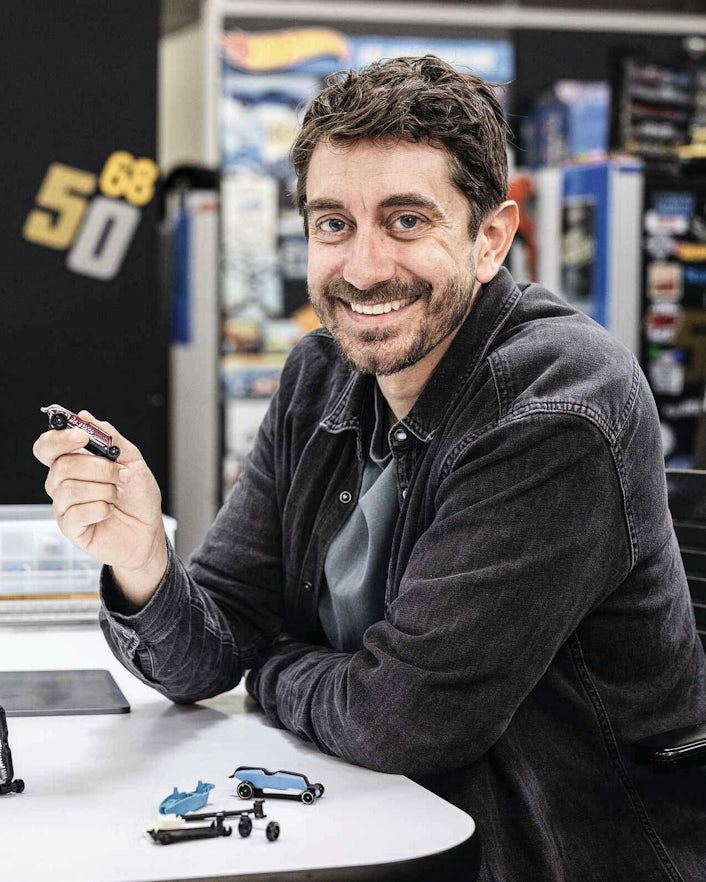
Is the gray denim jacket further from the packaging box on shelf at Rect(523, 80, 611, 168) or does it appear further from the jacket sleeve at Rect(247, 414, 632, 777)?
the packaging box on shelf at Rect(523, 80, 611, 168)

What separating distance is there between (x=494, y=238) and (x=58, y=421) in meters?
0.61

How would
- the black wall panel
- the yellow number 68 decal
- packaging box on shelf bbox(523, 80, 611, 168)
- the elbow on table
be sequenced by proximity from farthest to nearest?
packaging box on shelf bbox(523, 80, 611, 168) → the yellow number 68 decal → the black wall panel → the elbow on table

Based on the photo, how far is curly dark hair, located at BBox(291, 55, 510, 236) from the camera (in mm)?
1562

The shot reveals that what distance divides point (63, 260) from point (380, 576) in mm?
2794

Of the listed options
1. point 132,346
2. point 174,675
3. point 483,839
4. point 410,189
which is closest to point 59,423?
point 174,675

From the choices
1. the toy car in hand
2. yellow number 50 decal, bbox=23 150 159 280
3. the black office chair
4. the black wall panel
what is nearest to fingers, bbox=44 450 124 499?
the toy car in hand

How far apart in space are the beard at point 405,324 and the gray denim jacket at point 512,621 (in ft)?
0.11

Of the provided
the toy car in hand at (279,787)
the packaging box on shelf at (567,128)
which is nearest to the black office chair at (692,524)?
the toy car in hand at (279,787)

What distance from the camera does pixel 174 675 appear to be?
1653mm

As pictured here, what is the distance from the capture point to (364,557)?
1692 mm

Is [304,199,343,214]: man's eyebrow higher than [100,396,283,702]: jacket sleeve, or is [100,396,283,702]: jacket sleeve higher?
[304,199,343,214]: man's eyebrow

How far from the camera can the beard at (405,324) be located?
63.3 inches

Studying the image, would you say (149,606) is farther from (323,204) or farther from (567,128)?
(567,128)

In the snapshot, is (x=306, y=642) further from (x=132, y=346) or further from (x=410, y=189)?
(x=132, y=346)
